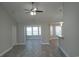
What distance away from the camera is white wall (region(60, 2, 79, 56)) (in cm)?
285

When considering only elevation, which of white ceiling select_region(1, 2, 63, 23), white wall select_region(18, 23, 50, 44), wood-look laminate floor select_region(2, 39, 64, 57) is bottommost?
wood-look laminate floor select_region(2, 39, 64, 57)

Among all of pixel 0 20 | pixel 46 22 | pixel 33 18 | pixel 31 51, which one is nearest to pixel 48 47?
pixel 31 51

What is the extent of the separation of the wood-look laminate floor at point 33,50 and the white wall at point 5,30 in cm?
24

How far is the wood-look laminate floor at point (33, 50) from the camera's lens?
3368 mm

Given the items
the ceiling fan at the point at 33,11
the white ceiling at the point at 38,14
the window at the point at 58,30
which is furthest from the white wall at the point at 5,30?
the window at the point at 58,30

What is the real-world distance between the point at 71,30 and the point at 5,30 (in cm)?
194

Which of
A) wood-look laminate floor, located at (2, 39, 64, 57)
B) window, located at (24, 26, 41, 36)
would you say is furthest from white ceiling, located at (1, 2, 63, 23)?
wood-look laminate floor, located at (2, 39, 64, 57)

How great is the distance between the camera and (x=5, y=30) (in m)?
3.59

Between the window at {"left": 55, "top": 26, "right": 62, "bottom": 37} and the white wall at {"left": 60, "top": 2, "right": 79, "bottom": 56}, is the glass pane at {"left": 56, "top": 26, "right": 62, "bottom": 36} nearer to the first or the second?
the window at {"left": 55, "top": 26, "right": 62, "bottom": 37}

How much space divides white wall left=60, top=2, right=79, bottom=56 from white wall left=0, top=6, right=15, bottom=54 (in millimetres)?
1556

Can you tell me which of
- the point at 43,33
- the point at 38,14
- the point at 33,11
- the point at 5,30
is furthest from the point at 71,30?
the point at 5,30

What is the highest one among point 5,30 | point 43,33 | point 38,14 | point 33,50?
point 38,14

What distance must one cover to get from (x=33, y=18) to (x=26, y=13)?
258 mm

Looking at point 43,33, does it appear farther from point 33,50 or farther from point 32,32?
point 33,50
